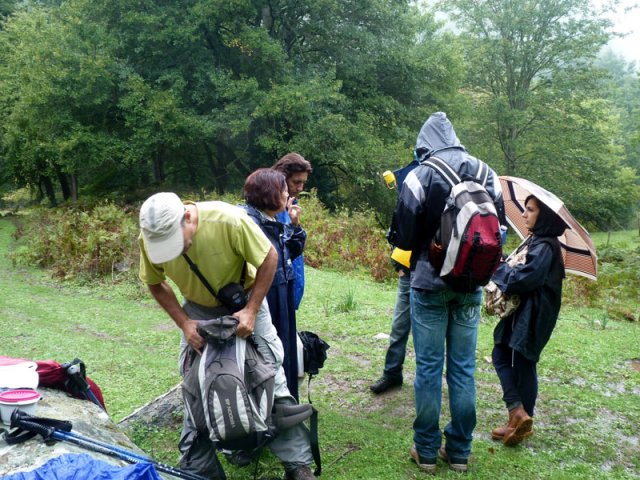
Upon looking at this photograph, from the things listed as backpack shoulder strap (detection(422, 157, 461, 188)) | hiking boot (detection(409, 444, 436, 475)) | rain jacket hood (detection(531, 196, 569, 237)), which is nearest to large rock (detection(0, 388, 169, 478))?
hiking boot (detection(409, 444, 436, 475))

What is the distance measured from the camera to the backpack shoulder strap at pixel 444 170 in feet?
10.6

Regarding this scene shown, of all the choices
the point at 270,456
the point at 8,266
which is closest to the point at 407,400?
the point at 270,456

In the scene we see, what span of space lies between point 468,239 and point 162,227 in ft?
5.36

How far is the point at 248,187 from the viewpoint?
3.33 m

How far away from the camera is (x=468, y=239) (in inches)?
117

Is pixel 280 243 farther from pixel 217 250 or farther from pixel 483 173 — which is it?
pixel 483 173

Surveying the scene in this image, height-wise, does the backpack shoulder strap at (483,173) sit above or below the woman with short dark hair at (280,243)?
above

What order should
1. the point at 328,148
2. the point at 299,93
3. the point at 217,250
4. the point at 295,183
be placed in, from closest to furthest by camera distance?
the point at 217,250
the point at 295,183
the point at 299,93
the point at 328,148

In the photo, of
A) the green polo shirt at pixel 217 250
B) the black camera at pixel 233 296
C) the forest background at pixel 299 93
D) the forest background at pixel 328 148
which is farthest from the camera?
the forest background at pixel 299 93

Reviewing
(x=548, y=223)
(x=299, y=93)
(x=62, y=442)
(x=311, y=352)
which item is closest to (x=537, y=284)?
(x=548, y=223)

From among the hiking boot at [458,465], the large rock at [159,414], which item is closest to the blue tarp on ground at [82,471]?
the large rock at [159,414]

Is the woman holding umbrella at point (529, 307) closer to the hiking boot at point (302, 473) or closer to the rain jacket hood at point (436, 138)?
the rain jacket hood at point (436, 138)

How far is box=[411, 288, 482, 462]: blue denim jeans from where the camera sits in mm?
3285

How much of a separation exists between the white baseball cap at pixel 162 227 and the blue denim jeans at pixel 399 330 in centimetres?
214
